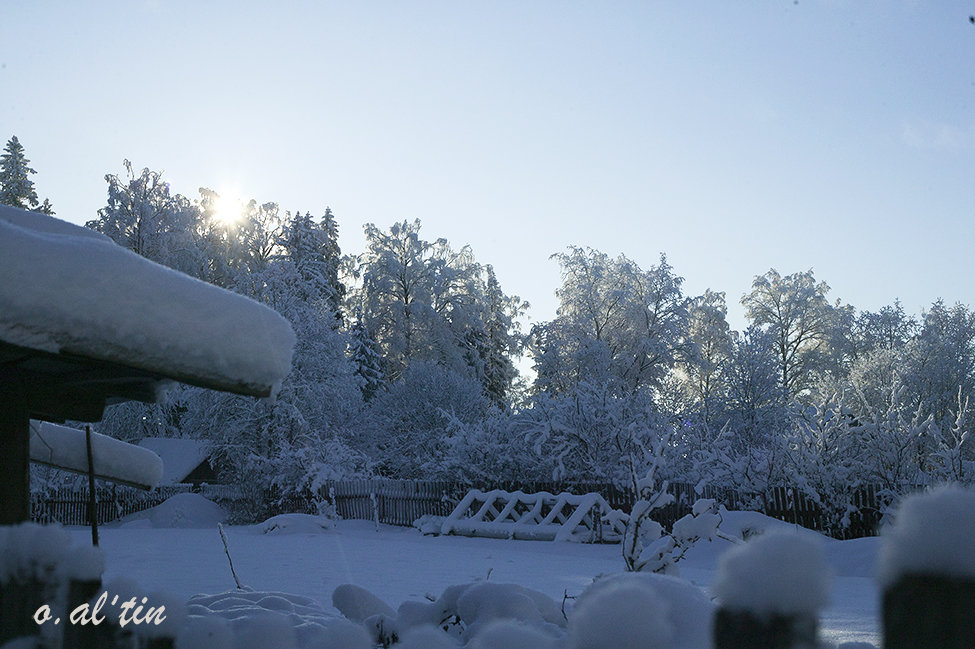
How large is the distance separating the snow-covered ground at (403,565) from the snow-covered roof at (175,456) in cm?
1372

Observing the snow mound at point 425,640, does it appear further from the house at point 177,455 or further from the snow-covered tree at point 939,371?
the snow-covered tree at point 939,371

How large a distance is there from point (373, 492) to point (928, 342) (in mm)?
33385

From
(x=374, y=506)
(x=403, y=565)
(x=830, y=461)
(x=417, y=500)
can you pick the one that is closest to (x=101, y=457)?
(x=403, y=565)

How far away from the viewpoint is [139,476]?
13.3 feet

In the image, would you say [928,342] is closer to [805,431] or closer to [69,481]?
[805,431]

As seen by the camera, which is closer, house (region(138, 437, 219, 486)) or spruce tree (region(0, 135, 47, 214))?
house (region(138, 437, 219, 486))

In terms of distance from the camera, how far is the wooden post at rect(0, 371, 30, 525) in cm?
240

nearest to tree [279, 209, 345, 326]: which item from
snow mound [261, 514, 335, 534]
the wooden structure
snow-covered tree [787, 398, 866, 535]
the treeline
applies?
the treeline

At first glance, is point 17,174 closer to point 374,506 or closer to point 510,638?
point 374,506

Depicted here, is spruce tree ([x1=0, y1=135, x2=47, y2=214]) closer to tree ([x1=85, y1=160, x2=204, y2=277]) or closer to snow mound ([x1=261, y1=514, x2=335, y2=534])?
tree ([x1=85, y1=160, x2=204, y2=277])

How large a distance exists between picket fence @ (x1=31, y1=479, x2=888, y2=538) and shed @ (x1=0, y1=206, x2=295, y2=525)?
1242cm

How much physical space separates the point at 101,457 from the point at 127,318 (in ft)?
8.54

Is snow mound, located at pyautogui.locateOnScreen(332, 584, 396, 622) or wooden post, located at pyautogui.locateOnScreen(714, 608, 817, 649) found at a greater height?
wooden post, located at pyautogui.locateOnScreen(714, 608, 817, 649)

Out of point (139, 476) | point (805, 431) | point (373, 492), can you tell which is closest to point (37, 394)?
point (139, 476)
